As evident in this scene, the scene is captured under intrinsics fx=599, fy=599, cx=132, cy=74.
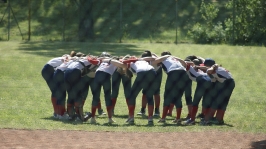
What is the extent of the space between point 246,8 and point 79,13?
22.3ft

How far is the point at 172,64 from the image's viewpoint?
386 inches

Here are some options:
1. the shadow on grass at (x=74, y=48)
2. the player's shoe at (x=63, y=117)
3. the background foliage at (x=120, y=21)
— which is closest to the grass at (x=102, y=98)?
the shadow on grass at (x=74, y=48)

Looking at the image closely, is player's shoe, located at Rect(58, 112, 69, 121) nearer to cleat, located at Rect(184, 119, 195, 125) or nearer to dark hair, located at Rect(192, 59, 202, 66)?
cleat, located at Rect(184, 119, 195, 125)

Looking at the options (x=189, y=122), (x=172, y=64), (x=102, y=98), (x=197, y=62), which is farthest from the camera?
(x=102, y=98)

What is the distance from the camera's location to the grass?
9.70 meters

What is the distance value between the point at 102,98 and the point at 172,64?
162 inches

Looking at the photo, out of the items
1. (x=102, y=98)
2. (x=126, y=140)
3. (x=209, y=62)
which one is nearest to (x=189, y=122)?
(x=209, y=62)

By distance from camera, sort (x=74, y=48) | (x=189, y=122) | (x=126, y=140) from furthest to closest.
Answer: (x=74, y=48), (x=189, y=122), (x=126, y=140)

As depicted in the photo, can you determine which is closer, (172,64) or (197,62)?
(172,64)

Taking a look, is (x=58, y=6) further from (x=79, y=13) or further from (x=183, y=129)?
(x=183, y=129)

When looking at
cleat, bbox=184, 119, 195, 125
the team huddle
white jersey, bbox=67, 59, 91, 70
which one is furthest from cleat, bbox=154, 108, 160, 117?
white jersey, bbox=67, 59, 91, 70

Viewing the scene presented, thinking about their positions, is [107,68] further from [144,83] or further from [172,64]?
[172,64]

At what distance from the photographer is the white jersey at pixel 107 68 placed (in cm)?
965

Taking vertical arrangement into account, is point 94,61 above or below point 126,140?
above
